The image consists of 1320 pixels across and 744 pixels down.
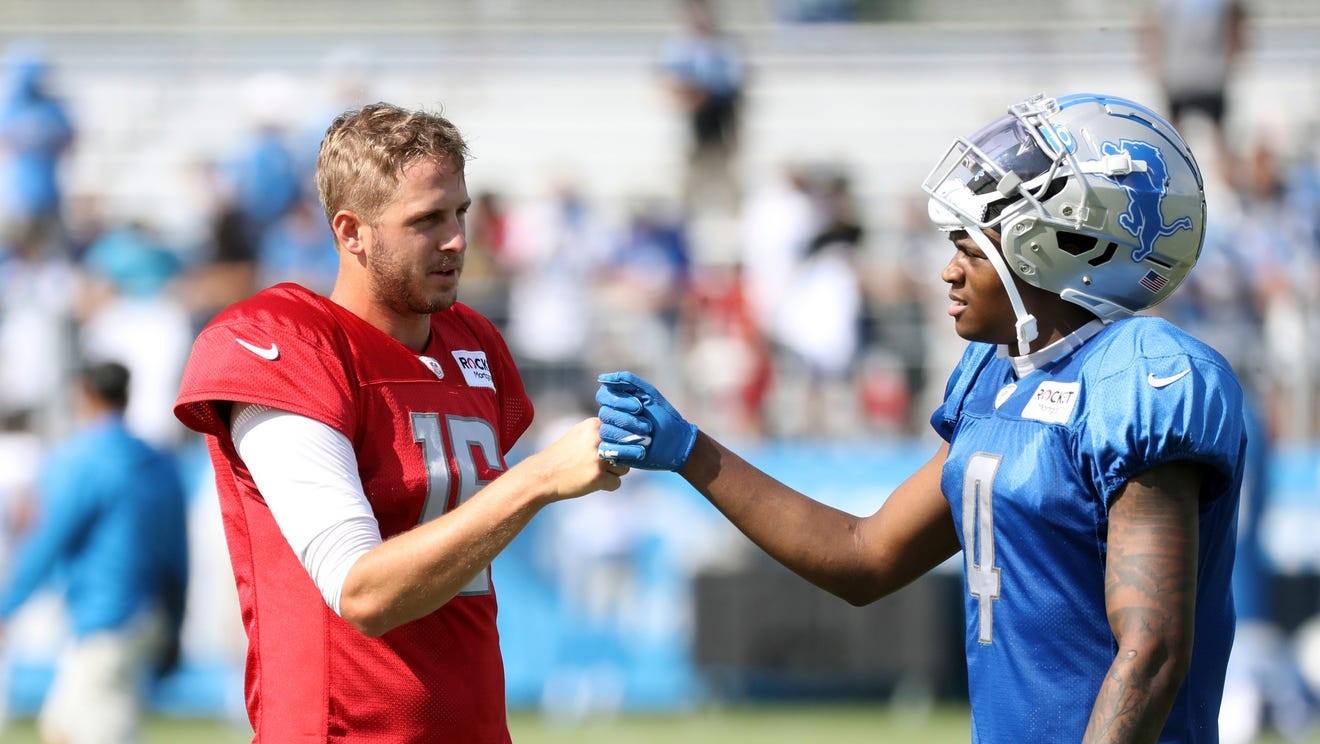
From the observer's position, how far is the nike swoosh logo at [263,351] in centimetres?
334

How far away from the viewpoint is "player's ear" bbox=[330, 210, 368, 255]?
3.61 metres

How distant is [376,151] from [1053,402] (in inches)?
57.0

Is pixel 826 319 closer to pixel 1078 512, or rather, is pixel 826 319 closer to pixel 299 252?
pixel 299 252

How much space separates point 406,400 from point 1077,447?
1.34 meters

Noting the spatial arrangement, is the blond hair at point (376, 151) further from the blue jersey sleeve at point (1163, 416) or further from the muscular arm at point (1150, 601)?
the muscular arm at point (1150, 601)

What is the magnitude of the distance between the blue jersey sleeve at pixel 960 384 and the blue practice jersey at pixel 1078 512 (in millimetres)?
248

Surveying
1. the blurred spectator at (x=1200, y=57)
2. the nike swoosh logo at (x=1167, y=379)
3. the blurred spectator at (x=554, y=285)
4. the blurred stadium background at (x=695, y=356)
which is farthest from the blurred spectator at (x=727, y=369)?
the nike swoosh logo at (x=1167, y=379)

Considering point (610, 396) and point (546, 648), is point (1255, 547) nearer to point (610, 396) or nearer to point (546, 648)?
point (546, 648)

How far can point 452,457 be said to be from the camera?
3578mm

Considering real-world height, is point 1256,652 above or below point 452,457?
below

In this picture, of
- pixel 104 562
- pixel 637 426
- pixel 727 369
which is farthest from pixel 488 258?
pixel 637 426

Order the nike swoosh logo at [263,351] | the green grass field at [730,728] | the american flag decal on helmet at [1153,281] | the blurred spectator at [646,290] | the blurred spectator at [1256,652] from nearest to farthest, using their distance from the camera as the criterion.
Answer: the nike swoosh logo at [263,351] → the american flag decal on helmet at [1153,281] → the blurred spectator at [1256,652] → the green grass field at [730,728] → the blurred spectator at [646,290]

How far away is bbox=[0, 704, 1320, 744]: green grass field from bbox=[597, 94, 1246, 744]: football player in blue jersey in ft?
20.1

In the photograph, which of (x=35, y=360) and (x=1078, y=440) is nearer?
(x=1078, y=440)
